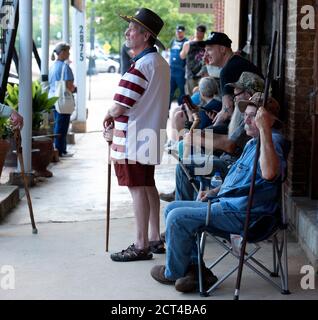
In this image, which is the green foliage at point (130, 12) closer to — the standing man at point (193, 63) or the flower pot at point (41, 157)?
the standing man at point (193, 63)

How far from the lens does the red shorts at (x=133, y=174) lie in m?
5.88

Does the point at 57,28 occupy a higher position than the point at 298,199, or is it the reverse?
the point at 57,28

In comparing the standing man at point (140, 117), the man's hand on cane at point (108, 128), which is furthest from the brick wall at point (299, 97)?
the man's hand on cane at point (108, 128)

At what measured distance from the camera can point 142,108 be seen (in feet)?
19.1

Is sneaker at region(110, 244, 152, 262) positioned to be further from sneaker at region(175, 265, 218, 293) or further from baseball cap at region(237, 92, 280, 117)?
baseball cap at region(237, 92, 280, 117)

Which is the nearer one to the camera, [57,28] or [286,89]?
[286,89]

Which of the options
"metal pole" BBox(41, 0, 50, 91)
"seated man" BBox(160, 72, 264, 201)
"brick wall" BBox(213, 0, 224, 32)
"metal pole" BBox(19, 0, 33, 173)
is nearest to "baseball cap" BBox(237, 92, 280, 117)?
"seated man" BBox(160, 72, 264, 201)

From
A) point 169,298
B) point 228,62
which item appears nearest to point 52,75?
point 228,62

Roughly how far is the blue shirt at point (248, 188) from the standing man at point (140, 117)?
926 mm

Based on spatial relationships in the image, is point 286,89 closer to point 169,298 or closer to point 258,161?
point 258,161

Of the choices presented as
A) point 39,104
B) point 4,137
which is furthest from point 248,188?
point 39,104

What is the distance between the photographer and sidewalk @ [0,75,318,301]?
5.14 metres

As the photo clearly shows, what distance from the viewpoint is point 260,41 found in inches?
368
